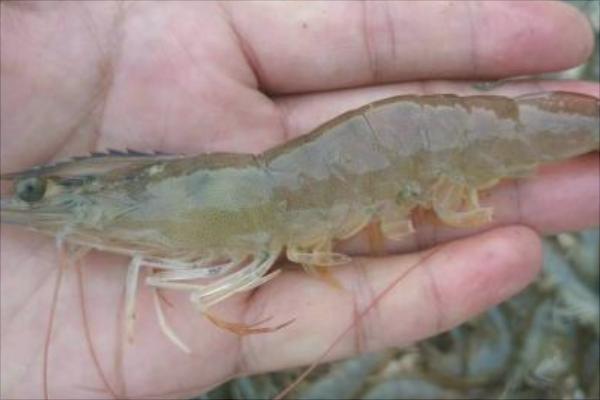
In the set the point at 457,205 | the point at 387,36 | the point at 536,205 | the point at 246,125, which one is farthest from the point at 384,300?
the point at 387,36

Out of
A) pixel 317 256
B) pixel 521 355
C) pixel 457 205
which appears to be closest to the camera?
pixel 317 256

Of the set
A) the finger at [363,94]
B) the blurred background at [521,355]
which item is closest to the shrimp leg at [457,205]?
the finger at [363,94]

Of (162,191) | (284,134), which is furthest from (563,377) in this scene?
(162,191)

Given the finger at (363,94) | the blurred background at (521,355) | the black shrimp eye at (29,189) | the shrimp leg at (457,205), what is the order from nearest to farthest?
the black shrimp eye at (29,189) < the shrimp leg at (457,205) < the finger at (363,94) < the blurred background at (521,355)

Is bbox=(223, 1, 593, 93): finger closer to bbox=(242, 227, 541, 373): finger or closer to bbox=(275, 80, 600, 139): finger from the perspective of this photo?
bbox=(275, 80, 600, 139): finger

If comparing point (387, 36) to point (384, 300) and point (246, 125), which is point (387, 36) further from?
point (384, 300)

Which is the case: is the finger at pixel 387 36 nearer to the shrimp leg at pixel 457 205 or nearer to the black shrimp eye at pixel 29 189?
the shrimp leg at pixel 457 205
